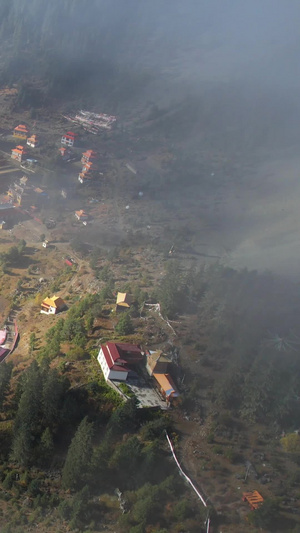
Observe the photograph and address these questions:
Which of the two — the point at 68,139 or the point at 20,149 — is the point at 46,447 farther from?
the point at 68,139

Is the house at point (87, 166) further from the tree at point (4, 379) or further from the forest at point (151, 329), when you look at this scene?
the tree at point (4, 379)

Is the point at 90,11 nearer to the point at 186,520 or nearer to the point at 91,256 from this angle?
the point at 91,256

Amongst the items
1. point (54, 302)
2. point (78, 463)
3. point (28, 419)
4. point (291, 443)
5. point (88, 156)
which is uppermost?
point (291, 443)

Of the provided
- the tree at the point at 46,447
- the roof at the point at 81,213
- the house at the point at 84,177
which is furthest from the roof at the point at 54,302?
the house at the point at 84,177

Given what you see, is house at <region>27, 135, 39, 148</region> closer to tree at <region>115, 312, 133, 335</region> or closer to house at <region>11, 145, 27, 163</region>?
house at <region>11, 145, 27, 163</region>

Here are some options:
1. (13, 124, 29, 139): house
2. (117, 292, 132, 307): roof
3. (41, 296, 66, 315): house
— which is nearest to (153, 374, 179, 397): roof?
(117, 292, 132, 307): roof

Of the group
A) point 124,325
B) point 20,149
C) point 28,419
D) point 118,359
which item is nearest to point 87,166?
point 20,149

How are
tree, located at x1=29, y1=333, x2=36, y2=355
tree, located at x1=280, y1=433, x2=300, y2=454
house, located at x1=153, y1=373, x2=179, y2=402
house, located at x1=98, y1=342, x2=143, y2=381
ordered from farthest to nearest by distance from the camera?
tree, located at x1=29, y1=333, x2=36, y2=355 < house, located at x1=98, y1=342, x2=143, y2=381 < house, located at x1=153, y1=373, x2=179, y2=402 < tree, located at x1=280, y1=433, x2=300, y2=454
